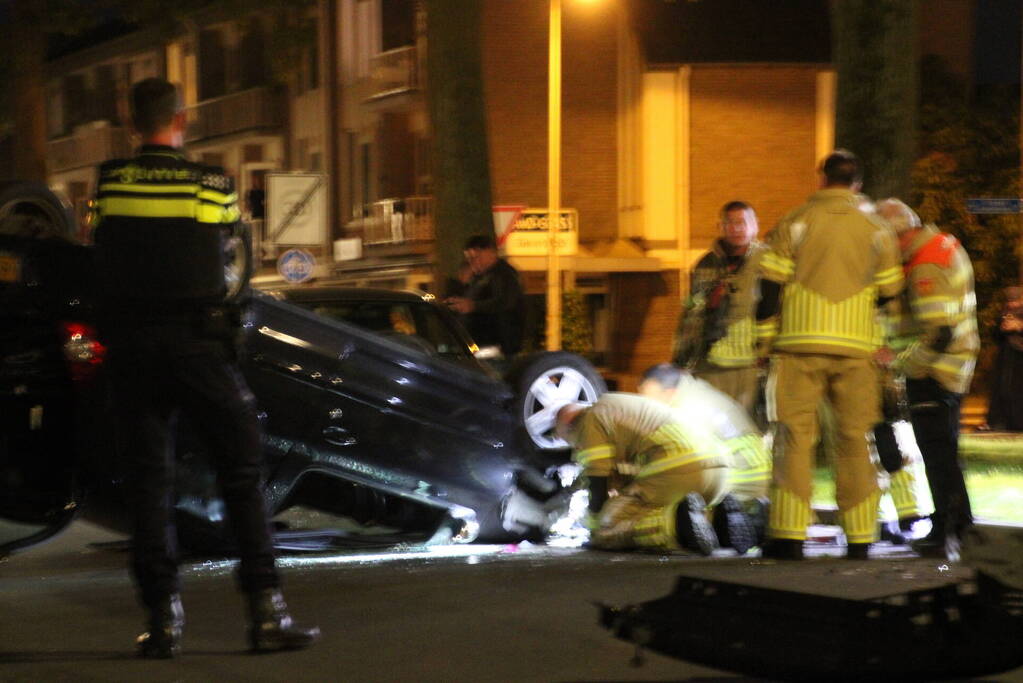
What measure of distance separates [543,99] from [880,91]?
79.7ft

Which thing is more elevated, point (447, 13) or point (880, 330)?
point (447, 13)

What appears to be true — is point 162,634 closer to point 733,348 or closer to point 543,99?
point 733,348

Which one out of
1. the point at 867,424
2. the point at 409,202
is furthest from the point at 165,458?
the point at 409,202

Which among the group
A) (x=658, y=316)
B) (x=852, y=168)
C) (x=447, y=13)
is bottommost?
(x=658, y=316)

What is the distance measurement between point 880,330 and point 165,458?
3.64 metres

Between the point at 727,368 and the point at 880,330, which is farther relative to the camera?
the point at 727,368

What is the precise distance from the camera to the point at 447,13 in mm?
17156

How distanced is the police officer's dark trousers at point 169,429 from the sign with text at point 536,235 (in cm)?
2839

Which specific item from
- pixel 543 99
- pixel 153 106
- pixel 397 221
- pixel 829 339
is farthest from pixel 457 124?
pixel 397 221

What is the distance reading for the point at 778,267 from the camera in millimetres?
7617

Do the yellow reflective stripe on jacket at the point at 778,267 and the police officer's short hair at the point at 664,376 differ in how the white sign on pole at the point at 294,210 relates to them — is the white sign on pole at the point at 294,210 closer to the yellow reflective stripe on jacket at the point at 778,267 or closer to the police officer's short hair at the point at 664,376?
the police officer's short hair at the point at 664,376

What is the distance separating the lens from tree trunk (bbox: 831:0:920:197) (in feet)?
41.1

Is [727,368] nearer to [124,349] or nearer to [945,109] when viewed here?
[124,349]

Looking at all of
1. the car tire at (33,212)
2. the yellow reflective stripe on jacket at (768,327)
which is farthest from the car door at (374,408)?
the yellow reflective stripe on jacket at (768,327)
